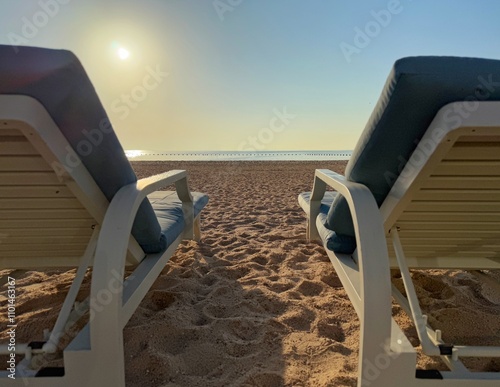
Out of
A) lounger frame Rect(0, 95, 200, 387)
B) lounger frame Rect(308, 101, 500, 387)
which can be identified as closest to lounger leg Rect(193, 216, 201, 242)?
lounger frame Rect(0, 95, 200, 387)

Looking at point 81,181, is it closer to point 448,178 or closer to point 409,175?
point 409,175

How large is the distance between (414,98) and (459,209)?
0.65 meters

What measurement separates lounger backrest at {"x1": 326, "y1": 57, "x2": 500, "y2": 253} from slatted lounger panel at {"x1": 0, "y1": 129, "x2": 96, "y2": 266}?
3.70ft

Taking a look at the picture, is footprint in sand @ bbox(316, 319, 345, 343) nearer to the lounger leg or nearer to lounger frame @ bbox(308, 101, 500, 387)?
lounger frame @ bbox(308, 101, 500, 387)

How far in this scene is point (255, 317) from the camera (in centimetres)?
180

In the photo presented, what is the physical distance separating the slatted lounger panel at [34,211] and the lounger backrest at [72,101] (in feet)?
0.31

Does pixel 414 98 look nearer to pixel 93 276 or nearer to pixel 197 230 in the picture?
pixel 93 276

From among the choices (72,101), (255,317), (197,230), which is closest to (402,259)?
(255,317)

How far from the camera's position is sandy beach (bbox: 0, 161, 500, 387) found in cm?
139

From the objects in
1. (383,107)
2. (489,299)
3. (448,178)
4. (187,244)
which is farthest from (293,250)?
(383,107)

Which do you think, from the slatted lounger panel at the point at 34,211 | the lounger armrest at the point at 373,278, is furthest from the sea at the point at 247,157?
the lounger armrest at the point at 373,278

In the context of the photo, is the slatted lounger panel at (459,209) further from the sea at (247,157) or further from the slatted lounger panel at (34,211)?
the sea at (247,157)

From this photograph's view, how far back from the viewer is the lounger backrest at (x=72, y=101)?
88 centimetres

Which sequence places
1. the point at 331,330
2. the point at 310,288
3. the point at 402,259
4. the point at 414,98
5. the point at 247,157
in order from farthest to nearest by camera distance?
the point at 247,157
the point at 310,288
the point at 331,330
the point at 402,259
the point at 414,98
